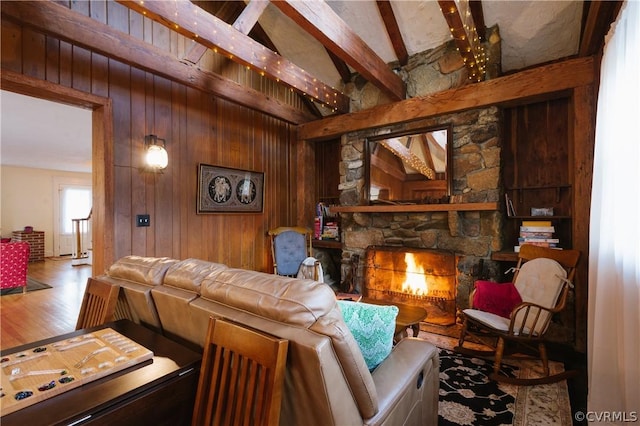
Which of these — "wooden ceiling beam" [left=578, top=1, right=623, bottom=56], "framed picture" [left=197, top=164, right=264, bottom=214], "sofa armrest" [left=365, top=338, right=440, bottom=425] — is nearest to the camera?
"sofa armrest" [left=365, top=338, right=440, bottom=425]

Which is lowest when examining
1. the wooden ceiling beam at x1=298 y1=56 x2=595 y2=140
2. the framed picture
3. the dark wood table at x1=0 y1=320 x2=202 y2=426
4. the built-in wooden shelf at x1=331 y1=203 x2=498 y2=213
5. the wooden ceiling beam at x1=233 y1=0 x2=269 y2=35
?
the dark wood table at x1=0 y1=320 x2=202 y2=426

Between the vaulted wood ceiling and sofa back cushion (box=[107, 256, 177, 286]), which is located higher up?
the vaulted wood ceiling

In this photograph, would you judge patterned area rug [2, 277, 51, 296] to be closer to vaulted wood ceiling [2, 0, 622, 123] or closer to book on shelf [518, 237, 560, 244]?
vaulted wood ceiling [2, 0, 622, 123]

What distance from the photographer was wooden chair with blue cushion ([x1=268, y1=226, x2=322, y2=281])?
4090 mm

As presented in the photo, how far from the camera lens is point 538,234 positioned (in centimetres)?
302

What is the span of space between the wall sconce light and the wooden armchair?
3274mm

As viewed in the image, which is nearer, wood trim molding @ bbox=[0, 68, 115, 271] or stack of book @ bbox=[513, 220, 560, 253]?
wood trim molding @ bbox=[0, 68, 115, 271]

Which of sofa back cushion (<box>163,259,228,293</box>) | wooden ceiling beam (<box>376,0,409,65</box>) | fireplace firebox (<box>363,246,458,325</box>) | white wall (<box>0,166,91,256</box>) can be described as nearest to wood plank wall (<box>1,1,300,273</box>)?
fireplace firebox (<box>363,246,458,325</box>)

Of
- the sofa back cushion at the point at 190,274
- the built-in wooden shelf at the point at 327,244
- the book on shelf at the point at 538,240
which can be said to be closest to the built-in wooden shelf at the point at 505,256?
the book on shelf at the point at 538,240

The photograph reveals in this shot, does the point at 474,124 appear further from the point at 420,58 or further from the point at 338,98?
the point at 338,98

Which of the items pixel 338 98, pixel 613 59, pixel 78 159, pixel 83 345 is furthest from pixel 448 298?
pixel 78 159

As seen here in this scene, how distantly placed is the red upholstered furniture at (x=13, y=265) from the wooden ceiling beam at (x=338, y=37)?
5500 millimetres

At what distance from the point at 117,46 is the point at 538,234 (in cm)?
437

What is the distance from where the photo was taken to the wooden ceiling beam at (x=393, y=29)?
10.6ft
